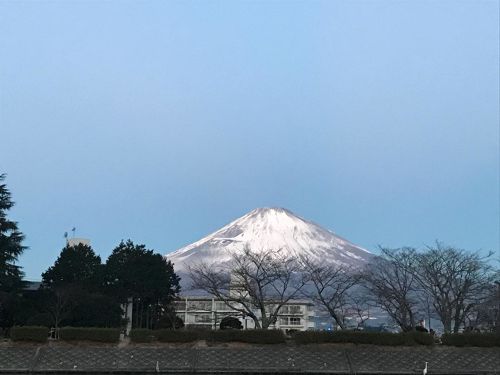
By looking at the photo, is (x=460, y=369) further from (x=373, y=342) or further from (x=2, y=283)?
(x=2, y=283)

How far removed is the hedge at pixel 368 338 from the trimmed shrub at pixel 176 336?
521 cm

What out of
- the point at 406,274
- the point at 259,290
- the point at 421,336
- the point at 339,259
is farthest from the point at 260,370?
the point at 339,259

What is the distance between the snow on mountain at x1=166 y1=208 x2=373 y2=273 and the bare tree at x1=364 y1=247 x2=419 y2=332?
1700 inches

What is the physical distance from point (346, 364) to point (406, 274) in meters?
14.3

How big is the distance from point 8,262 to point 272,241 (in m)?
61.4

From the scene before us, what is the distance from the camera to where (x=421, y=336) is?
91.7 ft

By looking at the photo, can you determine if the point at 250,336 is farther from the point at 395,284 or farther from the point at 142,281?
the point at 142,281

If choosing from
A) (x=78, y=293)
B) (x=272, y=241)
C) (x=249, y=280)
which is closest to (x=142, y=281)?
(x=78, y=293)

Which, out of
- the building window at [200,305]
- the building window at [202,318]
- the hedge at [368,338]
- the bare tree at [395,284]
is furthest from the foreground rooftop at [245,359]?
the building window at [200,305]

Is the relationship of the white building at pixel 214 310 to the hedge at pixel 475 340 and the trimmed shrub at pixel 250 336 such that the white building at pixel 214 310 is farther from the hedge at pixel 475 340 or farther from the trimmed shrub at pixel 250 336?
the trimmed shrub at pixel 250 336

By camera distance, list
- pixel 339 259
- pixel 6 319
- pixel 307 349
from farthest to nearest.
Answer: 1. pixel 339 259
2. pixel 6 319
3. pixel 307 349

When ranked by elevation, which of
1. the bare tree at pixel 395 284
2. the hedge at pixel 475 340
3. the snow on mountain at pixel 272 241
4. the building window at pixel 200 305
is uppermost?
the snow on mountain at pixel 272 241

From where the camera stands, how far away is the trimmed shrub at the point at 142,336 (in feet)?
91.0

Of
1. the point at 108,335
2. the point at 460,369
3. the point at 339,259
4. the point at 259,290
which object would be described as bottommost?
the point at 460,369
